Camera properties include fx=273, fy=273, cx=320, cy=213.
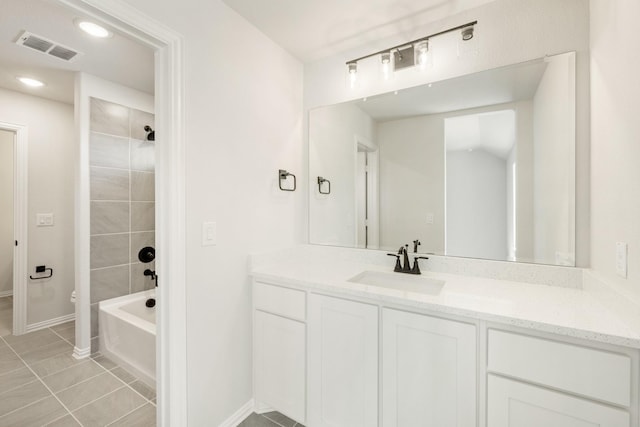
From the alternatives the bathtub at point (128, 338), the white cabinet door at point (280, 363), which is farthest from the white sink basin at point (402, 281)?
the bathtub at point (128, 338)

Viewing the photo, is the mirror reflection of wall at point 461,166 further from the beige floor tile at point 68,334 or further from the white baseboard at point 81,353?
the beige floor tile at point 68,334

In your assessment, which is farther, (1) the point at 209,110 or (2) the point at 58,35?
(2) the point at 58,35

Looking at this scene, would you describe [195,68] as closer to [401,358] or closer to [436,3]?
[436,3]

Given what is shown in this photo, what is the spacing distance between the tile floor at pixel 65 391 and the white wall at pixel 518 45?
8.59ft

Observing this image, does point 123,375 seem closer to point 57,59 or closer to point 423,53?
point 57,59

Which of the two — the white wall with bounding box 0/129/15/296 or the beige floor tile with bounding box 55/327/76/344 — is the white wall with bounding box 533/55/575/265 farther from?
the white wall with bounding box 0/129/15/296

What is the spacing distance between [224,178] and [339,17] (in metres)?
1.20

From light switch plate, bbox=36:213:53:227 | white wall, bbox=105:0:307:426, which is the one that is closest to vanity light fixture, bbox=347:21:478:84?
white wall, bbox=105:0:307:426

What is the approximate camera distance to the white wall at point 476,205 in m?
1.57

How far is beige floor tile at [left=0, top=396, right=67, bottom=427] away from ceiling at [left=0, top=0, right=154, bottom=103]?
225 centimetres

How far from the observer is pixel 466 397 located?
1.09 m

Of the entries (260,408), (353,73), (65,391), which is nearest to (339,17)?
(353,73)

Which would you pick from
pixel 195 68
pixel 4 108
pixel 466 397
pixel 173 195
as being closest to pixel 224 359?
pixel 173 195

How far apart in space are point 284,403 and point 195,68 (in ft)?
6.28
